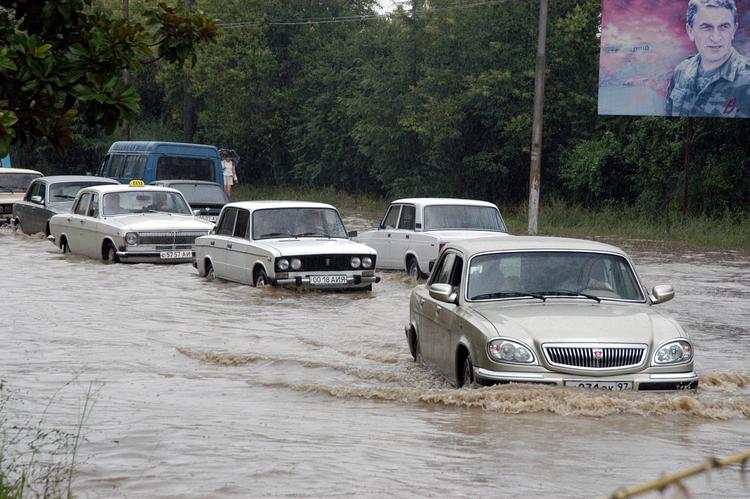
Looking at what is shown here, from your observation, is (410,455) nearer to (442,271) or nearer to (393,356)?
(442,271)

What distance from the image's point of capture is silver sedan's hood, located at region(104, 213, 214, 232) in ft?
74.7

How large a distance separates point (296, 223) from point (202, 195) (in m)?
8.71

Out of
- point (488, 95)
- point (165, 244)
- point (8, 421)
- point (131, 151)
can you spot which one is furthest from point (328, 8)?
point (8, 421)

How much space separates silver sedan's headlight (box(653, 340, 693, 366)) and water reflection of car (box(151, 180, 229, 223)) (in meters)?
18.5

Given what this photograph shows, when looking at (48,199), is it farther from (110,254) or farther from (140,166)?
(110,254)

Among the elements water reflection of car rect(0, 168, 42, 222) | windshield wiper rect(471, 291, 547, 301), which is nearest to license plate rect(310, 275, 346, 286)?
windshield wiper rect(471, 291, 547, 301)

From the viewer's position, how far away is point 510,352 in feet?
30.6

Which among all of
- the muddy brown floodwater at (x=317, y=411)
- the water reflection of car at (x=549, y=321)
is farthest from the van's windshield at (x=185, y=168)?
the water reflection of car at (x=549, y=321)

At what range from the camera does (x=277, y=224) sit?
1939cm

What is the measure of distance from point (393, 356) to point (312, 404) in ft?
10.7

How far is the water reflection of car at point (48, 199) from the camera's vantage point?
28.3 metres

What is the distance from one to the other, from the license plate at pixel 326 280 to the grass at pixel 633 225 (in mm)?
13646

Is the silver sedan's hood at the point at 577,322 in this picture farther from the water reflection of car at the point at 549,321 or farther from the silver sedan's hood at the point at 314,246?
the silver sedan's hood at the point at 314,246

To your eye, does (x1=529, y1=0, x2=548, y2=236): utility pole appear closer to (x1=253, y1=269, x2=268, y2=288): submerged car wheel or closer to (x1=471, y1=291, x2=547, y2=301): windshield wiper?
(x1=253, y1=269, x2=268, y2=288): submerged car wheel
